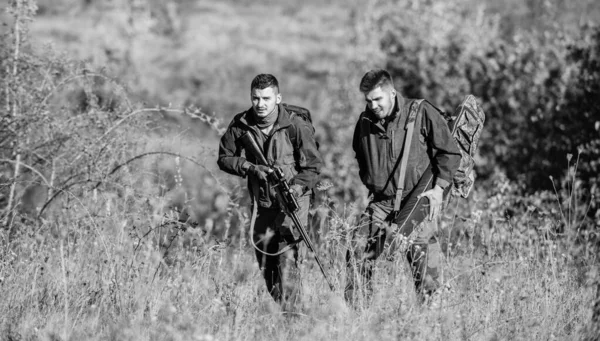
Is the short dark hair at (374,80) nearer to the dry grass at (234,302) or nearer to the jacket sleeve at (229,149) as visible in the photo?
the jacket sleeve at (229,149)

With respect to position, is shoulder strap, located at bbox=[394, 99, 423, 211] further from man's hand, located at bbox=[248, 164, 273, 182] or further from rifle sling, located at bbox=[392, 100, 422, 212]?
man's hand, located at bbox=[248, 164, 273, 182]

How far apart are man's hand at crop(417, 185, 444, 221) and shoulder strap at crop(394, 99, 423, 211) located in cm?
17

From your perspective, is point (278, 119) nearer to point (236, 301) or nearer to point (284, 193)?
point (284, 193)

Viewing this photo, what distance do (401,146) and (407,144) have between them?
0.06m

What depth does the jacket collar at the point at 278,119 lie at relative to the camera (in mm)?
4996

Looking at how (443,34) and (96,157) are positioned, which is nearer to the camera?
(96,157)

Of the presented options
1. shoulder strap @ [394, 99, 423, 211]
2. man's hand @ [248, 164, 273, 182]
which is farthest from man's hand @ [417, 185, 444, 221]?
man's hand @ [248, 164, 273, 182]

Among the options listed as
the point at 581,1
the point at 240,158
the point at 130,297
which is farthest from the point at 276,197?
the point at 581,1

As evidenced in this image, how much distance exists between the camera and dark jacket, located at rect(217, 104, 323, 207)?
16.4ft

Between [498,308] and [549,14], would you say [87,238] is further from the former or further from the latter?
[549,14]

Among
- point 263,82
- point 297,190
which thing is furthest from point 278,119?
point 297,190

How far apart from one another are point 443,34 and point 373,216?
648 inches

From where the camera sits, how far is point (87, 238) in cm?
571

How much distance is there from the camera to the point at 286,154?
16.6ft
